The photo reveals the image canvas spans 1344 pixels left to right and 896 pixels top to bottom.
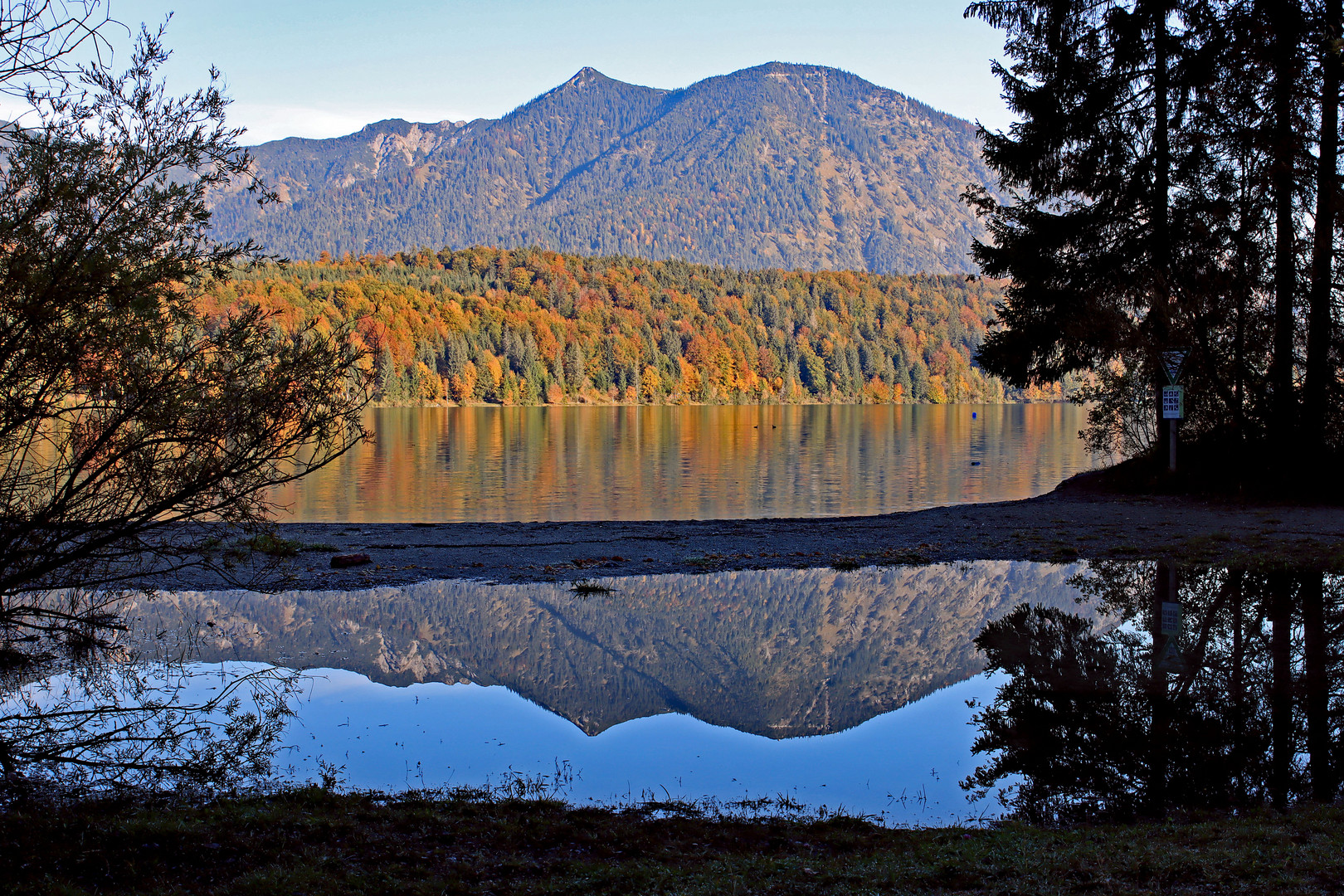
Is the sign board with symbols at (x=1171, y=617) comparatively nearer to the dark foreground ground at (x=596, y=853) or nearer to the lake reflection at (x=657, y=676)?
the lake reflection at (x=657, y=676)

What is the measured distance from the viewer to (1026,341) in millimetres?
21000

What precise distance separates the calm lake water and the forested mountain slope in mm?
61560

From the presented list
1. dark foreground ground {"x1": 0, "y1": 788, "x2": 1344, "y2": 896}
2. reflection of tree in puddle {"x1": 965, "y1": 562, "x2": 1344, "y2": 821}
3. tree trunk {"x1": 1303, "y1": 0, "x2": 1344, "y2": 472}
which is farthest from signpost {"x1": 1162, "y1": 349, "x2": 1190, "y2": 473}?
dark foreground ground {"x1": 0, "y1": 788, "x2": 1344, "y2": 896}

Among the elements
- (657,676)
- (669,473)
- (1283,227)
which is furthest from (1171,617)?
(669,473)

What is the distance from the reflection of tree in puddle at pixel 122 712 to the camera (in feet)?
20.5

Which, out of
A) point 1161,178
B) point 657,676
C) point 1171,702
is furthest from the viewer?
point 1161,178

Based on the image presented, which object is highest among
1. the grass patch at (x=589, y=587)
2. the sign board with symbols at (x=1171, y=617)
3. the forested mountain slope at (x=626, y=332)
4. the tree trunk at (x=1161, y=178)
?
the forested mountain slope at (x=626, y=332)

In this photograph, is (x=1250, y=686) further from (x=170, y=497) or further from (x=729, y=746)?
(x=170, y=497)

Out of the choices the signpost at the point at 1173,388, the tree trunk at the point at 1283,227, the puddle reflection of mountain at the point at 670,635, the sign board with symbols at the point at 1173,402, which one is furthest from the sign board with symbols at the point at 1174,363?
the puddle reflection of mountain at the point at 670,635

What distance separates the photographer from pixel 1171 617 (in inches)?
404

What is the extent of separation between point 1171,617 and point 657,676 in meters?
5.33

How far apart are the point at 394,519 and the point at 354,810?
68.6 ft

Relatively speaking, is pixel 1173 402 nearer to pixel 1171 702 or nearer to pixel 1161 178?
pixel 1161 178

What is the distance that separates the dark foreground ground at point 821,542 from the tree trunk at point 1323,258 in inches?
71.6
